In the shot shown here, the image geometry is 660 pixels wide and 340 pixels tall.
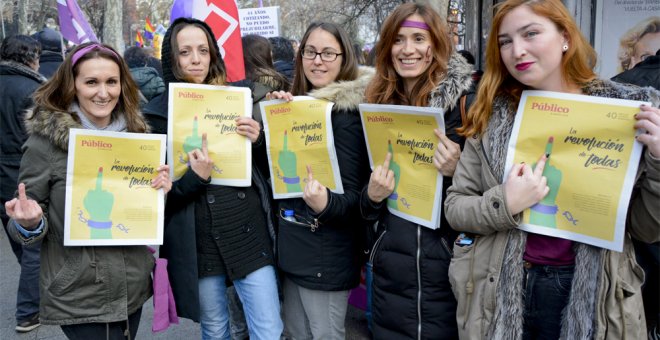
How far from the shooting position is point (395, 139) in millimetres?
2305

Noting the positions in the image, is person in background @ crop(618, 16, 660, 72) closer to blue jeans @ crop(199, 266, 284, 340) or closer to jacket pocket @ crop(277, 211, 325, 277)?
jacket pocket @ crop(277, 211, 325, 277)

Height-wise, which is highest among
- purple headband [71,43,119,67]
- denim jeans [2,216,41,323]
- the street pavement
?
purple headband [71,43,119,67]

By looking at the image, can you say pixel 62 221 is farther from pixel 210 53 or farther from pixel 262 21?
pixel 262 21

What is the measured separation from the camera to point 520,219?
192cm

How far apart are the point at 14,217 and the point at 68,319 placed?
0.51 meters

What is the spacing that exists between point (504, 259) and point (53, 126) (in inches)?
77.9

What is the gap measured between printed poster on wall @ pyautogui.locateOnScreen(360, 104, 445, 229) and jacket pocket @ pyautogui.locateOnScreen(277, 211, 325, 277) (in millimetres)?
448

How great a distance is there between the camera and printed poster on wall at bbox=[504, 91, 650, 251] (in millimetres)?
1739

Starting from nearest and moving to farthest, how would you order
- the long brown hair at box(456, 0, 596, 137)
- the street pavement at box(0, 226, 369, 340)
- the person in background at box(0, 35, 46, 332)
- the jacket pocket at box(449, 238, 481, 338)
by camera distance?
1. the long brown hair at box(456, 0, 596, 137)
2. the jacket pocket at box(449, 238, 481, 338)
3. the street pavement at box(0, 226, 369, 340)
4. the person in background at box(0, 35, 46, 332)

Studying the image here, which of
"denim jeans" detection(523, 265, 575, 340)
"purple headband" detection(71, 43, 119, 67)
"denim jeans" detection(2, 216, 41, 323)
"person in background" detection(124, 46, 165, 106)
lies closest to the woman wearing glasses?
"purple headband" detection(71, 43, 119, 67)

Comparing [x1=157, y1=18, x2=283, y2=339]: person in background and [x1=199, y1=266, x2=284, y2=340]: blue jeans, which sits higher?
[x1=157, y1=18, x2=283, y2=339]: person in background

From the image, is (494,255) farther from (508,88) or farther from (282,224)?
(282,224)

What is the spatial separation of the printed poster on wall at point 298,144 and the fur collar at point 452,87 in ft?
1.83

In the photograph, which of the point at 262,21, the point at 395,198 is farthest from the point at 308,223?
the point at 262,21
